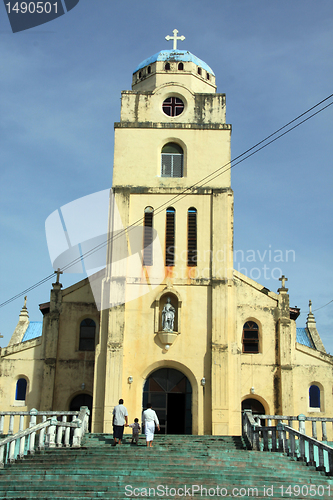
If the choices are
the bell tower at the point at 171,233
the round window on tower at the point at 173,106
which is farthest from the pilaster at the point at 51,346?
the round window on tower at the point at 173,106

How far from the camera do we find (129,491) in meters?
14.8

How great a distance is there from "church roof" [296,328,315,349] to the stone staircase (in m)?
25.0

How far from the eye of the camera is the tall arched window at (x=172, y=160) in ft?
92.7

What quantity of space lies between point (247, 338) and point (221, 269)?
16.5 feet

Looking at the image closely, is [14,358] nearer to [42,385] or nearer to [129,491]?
[42,385]

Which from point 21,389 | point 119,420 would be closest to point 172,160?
point 21,389

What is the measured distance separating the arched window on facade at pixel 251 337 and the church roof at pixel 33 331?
17285mm

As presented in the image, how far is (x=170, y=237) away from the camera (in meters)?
27.1

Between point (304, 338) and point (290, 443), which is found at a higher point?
point (304, 338)

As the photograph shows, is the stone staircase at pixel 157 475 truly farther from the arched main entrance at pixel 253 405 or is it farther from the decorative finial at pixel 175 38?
the decorative finial at pixel 175 38

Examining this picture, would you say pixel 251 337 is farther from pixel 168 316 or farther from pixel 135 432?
Answer: pixel 135 432

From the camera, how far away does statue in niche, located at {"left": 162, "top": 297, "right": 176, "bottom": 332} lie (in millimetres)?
25156

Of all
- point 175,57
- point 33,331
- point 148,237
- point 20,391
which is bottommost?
point 20,391

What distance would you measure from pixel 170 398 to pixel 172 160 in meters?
11.4
